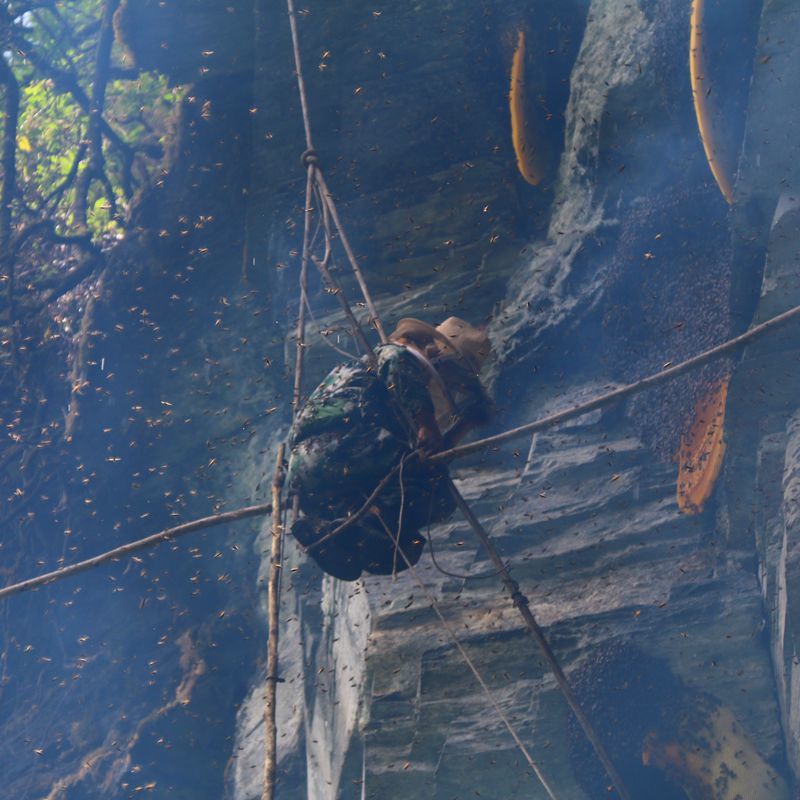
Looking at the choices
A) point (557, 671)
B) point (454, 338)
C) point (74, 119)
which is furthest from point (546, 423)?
point (74, 119)

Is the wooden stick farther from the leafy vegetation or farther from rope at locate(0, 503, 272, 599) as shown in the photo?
the leafy vegetation

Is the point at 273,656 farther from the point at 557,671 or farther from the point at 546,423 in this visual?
the point at 546,423

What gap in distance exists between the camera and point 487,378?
23.1 ft

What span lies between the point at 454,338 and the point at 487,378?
234 centimetres

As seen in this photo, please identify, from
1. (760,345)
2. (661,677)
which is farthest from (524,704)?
(760,345)

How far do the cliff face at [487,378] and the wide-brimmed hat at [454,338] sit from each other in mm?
1837

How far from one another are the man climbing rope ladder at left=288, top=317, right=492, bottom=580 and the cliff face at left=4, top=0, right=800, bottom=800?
149cm

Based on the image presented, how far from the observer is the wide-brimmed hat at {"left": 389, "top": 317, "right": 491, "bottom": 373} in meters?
4.69

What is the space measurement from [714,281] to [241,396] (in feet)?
14.3

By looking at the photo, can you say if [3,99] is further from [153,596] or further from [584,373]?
[584,373]

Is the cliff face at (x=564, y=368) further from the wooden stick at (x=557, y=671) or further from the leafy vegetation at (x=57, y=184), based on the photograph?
the leafy vegetation at (x=57, y=184)

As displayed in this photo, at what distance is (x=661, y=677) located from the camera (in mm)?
5375

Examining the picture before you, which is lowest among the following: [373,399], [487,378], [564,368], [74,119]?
[564,368]

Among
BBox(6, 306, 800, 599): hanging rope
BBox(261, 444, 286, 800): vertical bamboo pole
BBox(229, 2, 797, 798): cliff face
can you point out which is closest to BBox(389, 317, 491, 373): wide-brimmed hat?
BBox(6, 306, 800, 599): hanging rope
